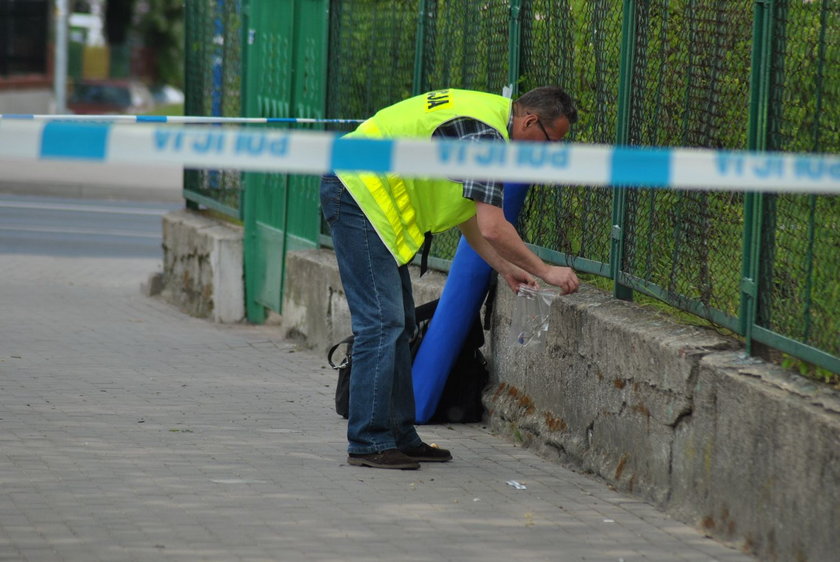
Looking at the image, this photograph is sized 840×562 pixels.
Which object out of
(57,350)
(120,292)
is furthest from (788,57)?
(120,292)

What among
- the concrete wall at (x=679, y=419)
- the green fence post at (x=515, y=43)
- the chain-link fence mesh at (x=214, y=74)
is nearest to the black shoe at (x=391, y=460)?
the concrete wall at (x=679, y=419)

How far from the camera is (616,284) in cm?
584

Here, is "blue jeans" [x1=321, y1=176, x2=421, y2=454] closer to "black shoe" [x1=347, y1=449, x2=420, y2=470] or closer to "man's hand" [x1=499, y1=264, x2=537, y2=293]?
"black shoe" [x1=347, y1=449, x2=420, y2=470]

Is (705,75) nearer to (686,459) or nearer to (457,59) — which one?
(686,459)

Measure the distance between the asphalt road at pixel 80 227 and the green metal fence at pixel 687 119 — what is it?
828 centimetres

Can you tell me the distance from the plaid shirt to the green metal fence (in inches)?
28.3

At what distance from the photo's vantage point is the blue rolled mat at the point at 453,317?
6.39m

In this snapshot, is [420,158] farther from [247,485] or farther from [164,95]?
[164,95]

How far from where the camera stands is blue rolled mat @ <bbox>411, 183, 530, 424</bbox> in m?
6.39

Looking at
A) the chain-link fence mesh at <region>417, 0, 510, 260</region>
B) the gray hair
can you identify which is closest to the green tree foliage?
the chain-link fence mesh at <region>417, 0, 510, 260</region>

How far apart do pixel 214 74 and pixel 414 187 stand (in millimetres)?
6313

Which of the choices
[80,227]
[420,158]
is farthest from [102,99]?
[420,158]

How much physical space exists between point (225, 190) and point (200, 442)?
5093 millimetres

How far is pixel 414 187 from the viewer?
5422 millimetres
